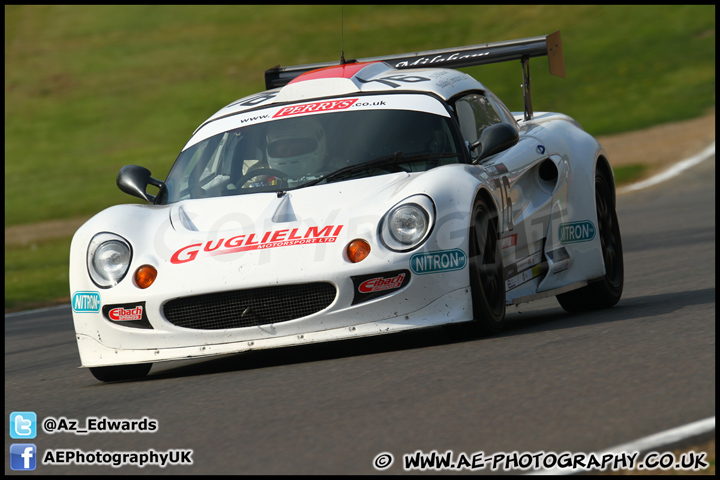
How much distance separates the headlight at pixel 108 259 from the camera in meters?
5.95

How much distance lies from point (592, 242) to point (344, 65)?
2042 millimetres

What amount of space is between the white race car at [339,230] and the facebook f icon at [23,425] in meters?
0.87

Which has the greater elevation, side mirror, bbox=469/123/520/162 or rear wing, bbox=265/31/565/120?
rear wing, bbox=265/31/565/120

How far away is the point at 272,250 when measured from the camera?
18.8ft

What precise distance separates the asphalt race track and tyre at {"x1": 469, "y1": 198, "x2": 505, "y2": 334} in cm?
13

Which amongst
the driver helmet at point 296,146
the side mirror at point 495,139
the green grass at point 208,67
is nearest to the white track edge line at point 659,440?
the side mirror at point 495,139

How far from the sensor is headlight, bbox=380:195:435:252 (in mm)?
5702

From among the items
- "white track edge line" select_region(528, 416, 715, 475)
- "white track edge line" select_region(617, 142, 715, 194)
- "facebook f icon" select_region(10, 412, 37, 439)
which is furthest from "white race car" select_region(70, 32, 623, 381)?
"white track edge line" select_region(617, 142, 715, 194)

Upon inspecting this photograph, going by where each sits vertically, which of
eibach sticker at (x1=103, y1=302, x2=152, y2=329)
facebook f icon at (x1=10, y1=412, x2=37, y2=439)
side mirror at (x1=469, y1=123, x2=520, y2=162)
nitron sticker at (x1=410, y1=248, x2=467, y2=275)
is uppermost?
side mirror at (x1=469, y1=123, x2=520, y2=162)

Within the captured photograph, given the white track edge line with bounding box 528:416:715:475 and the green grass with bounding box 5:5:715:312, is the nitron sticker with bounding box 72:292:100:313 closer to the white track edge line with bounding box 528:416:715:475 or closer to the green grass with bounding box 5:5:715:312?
the white track edge line with bounding box 528:416:715:475

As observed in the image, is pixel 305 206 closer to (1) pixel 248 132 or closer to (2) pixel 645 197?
(1) pixel 248 132

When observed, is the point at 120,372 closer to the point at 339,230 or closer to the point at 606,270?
the point at 339,230

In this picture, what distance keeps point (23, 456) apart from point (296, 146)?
3.01 metres

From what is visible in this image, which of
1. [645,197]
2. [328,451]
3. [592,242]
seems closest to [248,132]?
[592,242]
